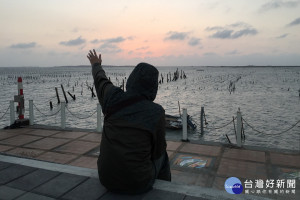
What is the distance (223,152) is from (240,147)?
793 mm

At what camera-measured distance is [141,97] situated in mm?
2881

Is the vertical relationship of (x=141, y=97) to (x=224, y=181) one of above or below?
above

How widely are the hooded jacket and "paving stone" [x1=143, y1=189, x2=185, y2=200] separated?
185 mm

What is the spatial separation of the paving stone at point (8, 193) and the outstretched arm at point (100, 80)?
165 centimetres

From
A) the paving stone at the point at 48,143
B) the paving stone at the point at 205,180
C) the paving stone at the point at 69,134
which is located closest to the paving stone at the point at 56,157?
the paving stone at the point at 48,143

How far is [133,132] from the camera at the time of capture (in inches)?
110

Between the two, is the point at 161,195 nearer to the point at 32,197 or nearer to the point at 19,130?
the point at 32,197

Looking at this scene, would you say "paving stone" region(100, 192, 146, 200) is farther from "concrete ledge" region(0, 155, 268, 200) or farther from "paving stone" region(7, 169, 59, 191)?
"paving stone" region(7, 169, 59, 191)

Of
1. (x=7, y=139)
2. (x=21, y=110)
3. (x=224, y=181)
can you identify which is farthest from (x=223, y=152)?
(x=21, y=110)

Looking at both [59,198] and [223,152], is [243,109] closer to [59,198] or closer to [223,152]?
[223,152]

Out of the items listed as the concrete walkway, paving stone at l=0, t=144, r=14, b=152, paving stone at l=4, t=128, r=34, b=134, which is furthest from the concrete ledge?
paving stone at l=4, t=128, r=34, b=134

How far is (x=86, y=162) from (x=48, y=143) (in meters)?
2.27

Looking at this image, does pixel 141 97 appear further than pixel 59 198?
No

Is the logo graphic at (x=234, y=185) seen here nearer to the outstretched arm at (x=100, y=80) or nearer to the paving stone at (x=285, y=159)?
the paving stone at (x=285, y=159)
